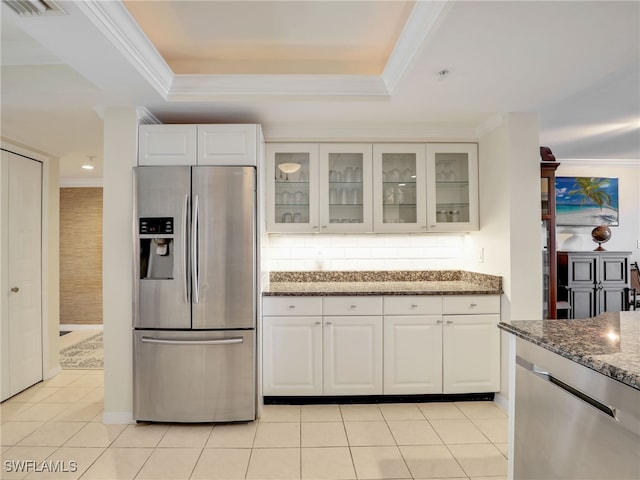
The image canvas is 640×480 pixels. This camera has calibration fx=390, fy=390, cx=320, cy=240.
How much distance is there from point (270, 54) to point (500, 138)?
6.11 ft

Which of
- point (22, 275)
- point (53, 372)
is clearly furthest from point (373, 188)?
point (53, 372)

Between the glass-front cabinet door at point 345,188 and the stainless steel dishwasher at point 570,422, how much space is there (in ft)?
6.38

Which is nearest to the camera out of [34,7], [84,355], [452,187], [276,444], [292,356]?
[34,7]

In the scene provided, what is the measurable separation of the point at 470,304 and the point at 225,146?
2.24 metres

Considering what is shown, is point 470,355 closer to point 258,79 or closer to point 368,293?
point 368,293

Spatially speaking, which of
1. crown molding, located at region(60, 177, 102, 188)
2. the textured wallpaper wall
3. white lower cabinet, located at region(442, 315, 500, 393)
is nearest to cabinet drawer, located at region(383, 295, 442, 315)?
white lower cabinet, located at region(442, 315, 500, 393)

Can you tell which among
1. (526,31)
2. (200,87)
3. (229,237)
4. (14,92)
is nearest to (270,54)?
(200,87)

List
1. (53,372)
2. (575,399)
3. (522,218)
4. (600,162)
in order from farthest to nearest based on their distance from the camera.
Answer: (600,162) < (53,372) < (522,218) < (575,399)

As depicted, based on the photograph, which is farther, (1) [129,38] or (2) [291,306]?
(2) [291,306]

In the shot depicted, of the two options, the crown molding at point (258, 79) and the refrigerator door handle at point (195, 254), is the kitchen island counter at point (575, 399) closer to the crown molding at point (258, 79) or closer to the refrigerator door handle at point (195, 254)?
the crown molding at point (258, 79)

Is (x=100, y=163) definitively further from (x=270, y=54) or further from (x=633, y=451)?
(x=633, y=451)

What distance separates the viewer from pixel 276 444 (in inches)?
98.5

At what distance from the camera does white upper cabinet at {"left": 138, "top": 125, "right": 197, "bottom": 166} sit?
2.83 meters

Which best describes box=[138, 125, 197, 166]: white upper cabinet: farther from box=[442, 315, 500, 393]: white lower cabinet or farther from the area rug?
the area rug
